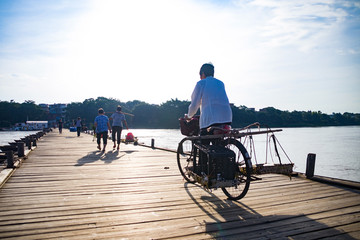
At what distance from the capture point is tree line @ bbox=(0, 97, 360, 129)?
10681 centimetres

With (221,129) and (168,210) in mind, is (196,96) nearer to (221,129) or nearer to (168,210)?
(221,129)

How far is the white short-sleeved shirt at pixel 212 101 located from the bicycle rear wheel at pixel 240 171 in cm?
39

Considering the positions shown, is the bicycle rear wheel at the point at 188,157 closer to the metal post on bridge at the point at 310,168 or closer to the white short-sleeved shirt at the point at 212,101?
the white short-sleeved shirt at the point at 212,101

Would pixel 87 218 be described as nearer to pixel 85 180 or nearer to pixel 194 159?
pixel 194 159

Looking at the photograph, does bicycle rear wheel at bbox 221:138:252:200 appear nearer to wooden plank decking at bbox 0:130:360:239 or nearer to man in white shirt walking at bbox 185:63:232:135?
wooden plank decking at bbox 0:130:360:239

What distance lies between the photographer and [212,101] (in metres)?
3.81

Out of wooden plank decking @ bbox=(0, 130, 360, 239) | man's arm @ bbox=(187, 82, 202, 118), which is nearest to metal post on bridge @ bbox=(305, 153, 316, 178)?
wooden plank decking @ bbox=(0, 130, 360, 239)

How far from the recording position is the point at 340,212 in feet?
10.4

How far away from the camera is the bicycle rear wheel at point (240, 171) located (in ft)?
11.2

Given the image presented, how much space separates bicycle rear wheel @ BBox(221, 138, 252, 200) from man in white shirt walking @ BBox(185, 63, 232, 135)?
1.08 ft

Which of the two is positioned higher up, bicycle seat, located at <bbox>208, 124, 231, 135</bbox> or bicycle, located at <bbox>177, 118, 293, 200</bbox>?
bicycle seat, located at <bbox>208, 124, 231, 135</bbox>

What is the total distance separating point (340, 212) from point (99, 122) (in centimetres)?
961

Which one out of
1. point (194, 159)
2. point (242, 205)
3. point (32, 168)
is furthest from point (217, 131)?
point (32, 168)

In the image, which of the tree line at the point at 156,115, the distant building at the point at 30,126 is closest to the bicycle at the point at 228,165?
the tree line at the point at 156,115
